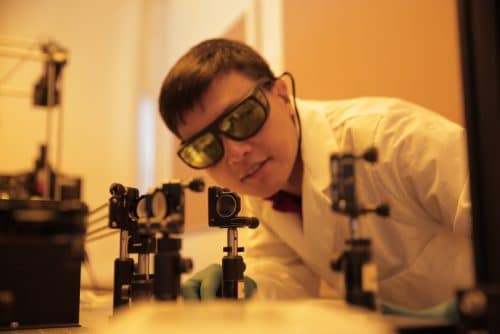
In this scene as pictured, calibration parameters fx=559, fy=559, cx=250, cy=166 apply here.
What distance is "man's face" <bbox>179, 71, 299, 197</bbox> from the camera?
1208mm

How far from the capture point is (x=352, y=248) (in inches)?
23.5

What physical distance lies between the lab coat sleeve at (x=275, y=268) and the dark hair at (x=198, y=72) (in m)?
→ 0.31

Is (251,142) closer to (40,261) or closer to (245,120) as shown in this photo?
(245,120)

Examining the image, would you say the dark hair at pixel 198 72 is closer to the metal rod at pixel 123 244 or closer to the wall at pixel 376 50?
the metal rod at pixel 123 244

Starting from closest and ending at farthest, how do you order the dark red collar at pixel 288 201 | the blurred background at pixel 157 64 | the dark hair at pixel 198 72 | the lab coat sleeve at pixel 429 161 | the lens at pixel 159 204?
the lens at pixel 159 204 < the lab coat sleeve at pixel 429 161 < the dark hair at pixel 198 72 < the dark red collar at pixel 288 201 < the blurred background at pixel 157 64

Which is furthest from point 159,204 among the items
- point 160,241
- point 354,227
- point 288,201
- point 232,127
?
point 288,201

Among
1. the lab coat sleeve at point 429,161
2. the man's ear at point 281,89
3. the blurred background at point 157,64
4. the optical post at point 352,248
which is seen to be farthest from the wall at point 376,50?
the optical post at point 352,248

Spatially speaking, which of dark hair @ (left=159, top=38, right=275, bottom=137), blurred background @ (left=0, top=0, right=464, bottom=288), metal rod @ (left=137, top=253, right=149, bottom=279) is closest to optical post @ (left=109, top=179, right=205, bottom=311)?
metal rod @ (left=137, top=253, right=149, bottom=279)

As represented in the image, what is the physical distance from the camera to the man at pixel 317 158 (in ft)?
3.75

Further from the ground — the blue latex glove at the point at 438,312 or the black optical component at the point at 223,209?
the black optical component at the point at 223,209

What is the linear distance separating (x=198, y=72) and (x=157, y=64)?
2.61m

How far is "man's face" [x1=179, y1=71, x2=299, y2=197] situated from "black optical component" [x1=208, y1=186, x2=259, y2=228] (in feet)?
0.62

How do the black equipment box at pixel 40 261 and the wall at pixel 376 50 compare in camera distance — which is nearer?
the black equipment box at pixel 40 261

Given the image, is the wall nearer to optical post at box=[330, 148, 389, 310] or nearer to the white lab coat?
the white lab coat
